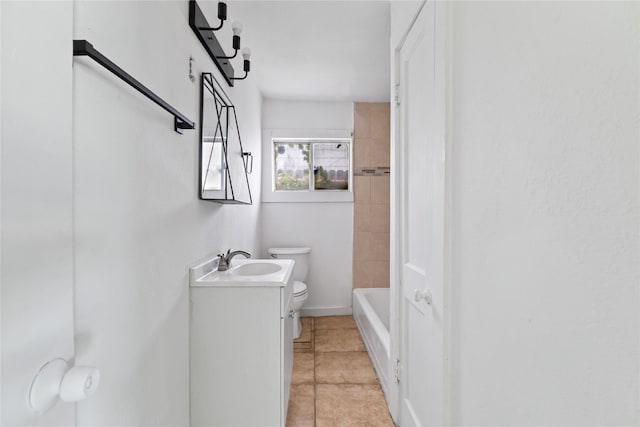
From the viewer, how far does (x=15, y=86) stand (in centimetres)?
50

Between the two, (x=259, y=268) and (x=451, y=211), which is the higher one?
(x=451, y=211)

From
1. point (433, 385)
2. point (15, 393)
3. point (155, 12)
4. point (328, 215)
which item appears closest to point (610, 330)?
point (433, 385)

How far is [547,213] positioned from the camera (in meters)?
0.65

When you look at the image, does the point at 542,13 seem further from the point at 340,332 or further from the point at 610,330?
the point at 340,332

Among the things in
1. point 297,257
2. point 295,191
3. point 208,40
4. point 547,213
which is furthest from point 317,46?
point 547,213

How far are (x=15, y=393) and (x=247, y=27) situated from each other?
7.18ft

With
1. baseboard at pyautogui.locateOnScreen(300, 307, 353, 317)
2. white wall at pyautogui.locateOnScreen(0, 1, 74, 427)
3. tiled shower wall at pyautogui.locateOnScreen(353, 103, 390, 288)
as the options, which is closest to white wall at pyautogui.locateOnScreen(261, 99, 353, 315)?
baseboard at pyautogui.locateOnScreen(300, 307, 353, 317)

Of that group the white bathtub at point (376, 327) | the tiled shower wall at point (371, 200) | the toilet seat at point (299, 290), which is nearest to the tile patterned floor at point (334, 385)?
the white bathtub at point (376, 327)

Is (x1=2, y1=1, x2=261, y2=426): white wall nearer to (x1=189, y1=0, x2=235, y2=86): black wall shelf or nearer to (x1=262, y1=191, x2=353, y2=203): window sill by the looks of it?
(x1=189, y1=0, x2=235, y2=86): black wall shelf

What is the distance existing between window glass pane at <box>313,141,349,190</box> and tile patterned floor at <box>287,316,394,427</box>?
1598 millimetres

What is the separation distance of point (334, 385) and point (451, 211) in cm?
153

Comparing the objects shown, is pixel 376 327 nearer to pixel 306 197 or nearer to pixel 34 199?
pixel 306 197

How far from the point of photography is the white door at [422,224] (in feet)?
3.66

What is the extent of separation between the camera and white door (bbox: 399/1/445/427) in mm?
1116
